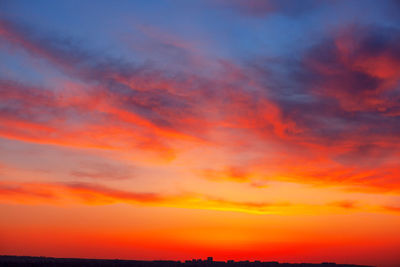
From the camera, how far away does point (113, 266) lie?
160000 millimetres

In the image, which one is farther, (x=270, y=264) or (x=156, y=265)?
(x=270, y=264)

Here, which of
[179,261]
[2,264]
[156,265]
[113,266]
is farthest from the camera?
[179,261]

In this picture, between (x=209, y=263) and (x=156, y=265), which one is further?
(x=209, y=263)

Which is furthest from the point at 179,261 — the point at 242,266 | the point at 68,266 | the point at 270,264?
the point at 68,266

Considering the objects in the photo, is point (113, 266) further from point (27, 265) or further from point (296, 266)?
point (296, 266)

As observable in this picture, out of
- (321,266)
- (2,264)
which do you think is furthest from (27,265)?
(321,266)

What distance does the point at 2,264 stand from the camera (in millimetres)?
144625

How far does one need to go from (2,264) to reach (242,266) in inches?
3404

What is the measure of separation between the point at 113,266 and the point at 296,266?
246 ft

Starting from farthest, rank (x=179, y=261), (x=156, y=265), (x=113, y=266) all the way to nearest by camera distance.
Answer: (x=179, y=261) → (x=156, y=265) → (x=113, y=266)

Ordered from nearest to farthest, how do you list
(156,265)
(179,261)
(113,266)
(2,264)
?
(2,264), (113,266), (156,265), (179,261)

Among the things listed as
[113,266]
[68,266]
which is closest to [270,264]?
[113,266]

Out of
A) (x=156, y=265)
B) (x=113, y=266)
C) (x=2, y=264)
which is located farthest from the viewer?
(x=156, y=265)

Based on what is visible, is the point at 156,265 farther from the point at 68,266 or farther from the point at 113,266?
the point at 68,266
